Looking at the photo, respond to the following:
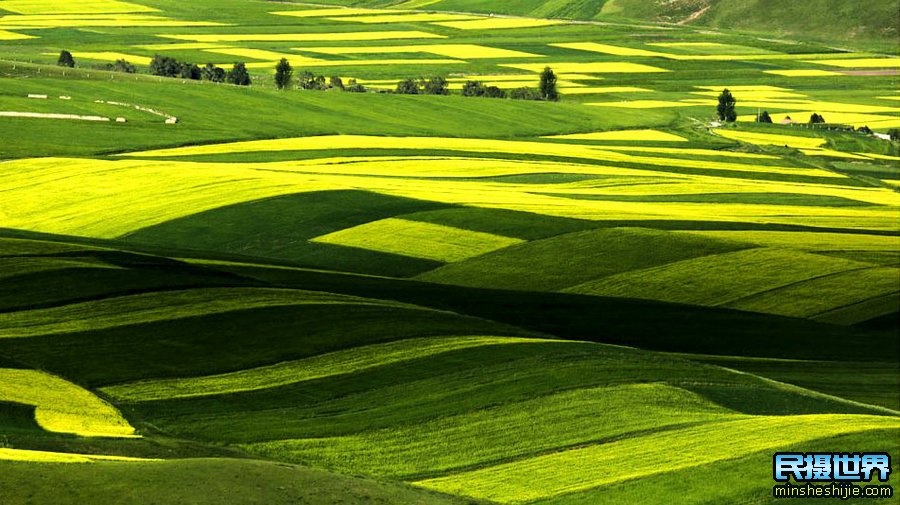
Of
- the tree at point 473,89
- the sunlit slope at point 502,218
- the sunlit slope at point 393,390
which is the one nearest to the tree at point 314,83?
the tree at point 473,89

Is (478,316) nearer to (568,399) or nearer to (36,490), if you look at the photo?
(568,399)

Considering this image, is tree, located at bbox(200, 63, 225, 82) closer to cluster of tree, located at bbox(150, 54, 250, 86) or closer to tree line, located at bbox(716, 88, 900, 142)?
cluster of tree, located at bbox(150, 54, 250, 86)

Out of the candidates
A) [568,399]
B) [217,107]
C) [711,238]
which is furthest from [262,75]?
[568,399]

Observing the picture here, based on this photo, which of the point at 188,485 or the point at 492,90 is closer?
the point at 188,485

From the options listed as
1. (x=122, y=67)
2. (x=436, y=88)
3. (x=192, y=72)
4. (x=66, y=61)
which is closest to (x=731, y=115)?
(x=436, y=88)

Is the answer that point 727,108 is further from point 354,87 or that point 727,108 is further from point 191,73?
point 191,73

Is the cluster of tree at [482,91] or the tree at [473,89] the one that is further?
the tree at [473,89]

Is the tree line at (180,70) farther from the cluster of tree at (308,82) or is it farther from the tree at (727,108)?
the tree at (727,108)
